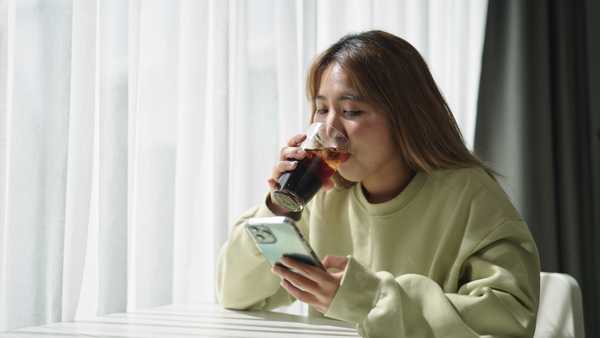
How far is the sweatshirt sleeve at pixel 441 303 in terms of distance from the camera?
1.04m

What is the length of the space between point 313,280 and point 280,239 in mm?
91

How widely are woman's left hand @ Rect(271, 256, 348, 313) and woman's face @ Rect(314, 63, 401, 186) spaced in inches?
11.0

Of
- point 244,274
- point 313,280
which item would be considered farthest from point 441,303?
point 244,274

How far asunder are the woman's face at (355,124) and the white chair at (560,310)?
40 cm

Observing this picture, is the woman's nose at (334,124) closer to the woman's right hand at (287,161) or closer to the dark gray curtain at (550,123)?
the woman's right hand at (287,161)

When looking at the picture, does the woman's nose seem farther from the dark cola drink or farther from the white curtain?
the white curtain

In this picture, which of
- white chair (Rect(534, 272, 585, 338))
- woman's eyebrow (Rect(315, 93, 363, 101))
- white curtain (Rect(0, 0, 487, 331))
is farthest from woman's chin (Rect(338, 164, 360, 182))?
white curtain (Rect(0, 0, 487, 331))

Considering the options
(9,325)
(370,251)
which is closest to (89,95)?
(9,325)

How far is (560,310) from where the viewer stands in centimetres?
136

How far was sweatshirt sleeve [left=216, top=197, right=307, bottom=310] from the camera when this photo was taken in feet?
4.87

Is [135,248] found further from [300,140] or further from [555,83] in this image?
[555,83]

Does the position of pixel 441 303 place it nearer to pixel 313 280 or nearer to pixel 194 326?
pixel 313 280

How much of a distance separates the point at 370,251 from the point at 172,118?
0.71 meters

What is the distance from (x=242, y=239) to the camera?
58.6 inches
